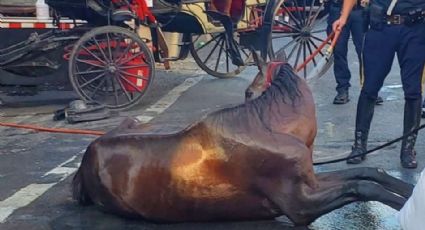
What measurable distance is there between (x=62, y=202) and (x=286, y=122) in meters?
1.65

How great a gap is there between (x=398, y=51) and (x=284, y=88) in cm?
153

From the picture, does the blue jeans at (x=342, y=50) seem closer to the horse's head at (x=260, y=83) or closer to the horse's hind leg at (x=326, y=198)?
the horse's head at (x=260, y=83)

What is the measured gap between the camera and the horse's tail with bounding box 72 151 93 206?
16.9 feet

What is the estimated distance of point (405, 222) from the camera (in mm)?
3049

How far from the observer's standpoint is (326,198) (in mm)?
4570

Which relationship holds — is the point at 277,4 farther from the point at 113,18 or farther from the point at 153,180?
the point at 153,180

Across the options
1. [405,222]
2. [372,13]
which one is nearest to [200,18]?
[372,13]

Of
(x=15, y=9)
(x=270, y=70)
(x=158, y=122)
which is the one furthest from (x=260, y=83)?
(x=15, y=9)

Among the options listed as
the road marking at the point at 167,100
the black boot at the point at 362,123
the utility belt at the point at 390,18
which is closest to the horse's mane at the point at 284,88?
the utility belt at the point at 390,18

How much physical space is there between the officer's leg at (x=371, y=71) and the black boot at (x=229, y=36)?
348 centimetres

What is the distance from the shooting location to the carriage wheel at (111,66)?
8688 millimetres

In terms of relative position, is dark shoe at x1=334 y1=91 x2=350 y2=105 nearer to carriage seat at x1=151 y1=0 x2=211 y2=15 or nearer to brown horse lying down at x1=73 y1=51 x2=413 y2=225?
carriage seat at x1=151 y1=0 x2=211 y2=15

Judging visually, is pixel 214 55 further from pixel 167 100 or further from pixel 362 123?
pixel 362 123

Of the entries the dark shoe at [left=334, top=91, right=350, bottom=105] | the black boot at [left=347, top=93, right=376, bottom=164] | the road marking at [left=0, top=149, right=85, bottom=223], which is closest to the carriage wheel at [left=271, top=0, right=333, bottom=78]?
the dark shoe at [left=334, top=91, right=350, bottom=105]
